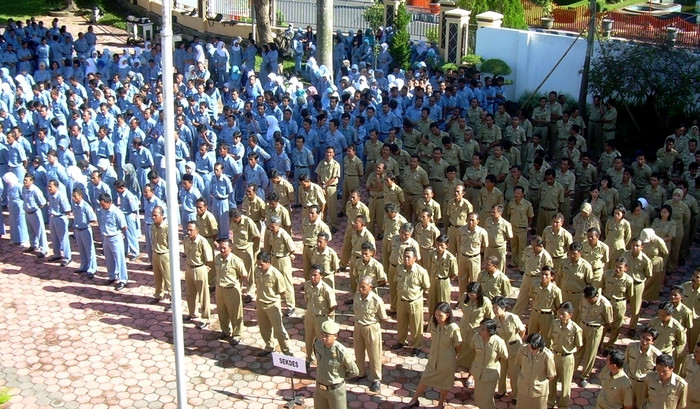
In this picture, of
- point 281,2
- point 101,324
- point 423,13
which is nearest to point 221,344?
point 101,324

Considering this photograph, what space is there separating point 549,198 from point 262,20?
44.2 feet

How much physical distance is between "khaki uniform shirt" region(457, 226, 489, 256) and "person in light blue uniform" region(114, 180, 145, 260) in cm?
466

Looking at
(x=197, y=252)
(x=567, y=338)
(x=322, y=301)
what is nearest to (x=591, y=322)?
(x=567, y=338)

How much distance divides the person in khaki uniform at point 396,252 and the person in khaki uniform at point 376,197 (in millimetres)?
1798

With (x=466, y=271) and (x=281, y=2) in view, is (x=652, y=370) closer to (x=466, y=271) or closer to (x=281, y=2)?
(x=466, y=271)

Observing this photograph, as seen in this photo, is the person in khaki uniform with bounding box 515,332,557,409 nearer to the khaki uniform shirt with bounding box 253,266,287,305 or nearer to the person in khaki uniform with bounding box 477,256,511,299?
the person in khaki uniform with bounding box 477,256,511,299

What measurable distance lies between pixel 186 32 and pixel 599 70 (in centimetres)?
1437

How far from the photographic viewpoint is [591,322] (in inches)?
381

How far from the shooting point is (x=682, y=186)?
1312cm

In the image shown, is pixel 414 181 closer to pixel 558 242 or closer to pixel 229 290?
pixel 558 242

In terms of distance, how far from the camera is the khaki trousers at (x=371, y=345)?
9.75 meters

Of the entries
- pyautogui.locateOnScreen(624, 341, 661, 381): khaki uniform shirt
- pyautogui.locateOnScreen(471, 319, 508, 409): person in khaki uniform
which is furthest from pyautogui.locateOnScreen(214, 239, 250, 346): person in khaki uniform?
pyautogui.locateOnScreen(624, 341, 661, 381): khaki uniform shirt

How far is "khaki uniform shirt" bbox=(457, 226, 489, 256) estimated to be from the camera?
1140 centimetres

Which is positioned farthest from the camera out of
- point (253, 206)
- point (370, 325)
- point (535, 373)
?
point (253, 206)
